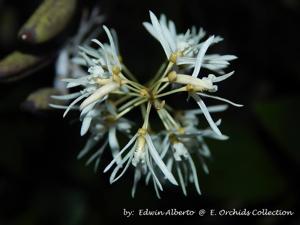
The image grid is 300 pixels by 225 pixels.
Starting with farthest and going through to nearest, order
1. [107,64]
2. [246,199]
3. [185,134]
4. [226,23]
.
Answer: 1. [226,23]
2. [246,199]
3. [185,134]
4. [107,64]

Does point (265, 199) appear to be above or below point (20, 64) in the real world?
below

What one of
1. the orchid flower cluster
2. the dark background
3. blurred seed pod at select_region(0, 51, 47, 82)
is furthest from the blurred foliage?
the dark background

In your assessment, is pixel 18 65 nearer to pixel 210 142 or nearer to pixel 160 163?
pixel 160 163

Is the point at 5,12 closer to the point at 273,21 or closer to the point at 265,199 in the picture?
the point at 273,21

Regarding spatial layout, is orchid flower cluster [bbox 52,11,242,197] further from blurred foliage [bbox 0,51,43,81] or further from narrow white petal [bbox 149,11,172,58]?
blurred foliage [bbox 0,51,43,81]

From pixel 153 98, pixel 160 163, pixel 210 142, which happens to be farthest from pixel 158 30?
pixel 210 142

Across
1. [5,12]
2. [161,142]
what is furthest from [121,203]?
[5,12]
